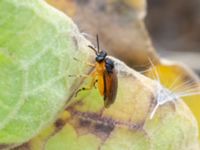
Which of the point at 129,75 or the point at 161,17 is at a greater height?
the point at 161,17

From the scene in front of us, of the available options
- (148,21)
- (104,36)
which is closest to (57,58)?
(104,36)

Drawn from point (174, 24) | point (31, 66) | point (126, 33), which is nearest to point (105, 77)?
point (31, 66)

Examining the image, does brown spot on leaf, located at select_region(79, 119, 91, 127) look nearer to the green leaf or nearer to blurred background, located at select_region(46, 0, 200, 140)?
the green leaf

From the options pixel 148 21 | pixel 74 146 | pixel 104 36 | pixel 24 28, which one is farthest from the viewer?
pixel 148 21

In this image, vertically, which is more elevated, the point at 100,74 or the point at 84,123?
the point at 100,74

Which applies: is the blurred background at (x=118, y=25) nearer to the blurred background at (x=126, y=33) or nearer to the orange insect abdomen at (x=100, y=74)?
the blurred background at (x=126, y=33)

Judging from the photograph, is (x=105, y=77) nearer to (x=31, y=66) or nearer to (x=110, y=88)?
(x=110, y=88)

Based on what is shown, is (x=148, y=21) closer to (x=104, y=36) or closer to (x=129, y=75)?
(x=104, y=36)
